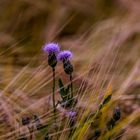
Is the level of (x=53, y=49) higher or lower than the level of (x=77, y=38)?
lower

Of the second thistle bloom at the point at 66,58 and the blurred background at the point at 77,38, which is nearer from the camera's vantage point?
the second thistle bloom at the point at 66,58

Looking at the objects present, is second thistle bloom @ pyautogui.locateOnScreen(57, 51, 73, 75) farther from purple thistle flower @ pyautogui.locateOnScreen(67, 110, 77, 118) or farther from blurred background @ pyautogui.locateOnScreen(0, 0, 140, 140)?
blurred background @ pyautogui.locateOnScreen(0, 0, 140, 140)

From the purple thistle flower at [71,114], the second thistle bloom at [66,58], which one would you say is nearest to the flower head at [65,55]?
the second thistle bloom at [66,58]

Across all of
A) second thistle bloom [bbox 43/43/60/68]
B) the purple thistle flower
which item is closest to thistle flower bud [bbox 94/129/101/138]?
the purple thistle flower

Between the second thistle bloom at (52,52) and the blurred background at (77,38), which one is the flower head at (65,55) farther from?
the blurred background at (77,38)

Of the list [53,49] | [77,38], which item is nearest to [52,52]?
[53,49]

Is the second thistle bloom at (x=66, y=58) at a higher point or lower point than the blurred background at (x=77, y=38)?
lower

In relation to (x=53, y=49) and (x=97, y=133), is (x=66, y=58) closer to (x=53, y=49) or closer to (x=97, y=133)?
(x=53, y=49)

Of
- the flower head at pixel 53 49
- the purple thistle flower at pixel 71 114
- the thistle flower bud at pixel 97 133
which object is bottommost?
the thistle flower bud at pixel 97 133

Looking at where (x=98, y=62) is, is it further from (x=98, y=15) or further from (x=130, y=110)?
(x=98, y=15)
